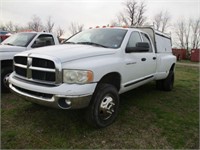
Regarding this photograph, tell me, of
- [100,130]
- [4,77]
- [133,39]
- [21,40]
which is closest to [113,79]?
[100,130]

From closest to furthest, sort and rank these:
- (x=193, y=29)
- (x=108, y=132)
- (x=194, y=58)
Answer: (x=108, y=132), (x=194, y=58), (x=193, y=29)

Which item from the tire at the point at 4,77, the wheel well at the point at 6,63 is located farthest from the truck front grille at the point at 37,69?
the wheel well at the point at 6,63

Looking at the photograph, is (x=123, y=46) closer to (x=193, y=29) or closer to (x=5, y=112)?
(x=5, y=112)

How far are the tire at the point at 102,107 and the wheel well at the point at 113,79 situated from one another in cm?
16

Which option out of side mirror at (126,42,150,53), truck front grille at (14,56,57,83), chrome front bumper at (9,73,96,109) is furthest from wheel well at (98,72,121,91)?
truck front grille at (14,56,57,83)

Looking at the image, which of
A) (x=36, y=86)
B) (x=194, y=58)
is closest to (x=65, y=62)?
(x=36, y=86)

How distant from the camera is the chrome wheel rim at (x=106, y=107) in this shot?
3355 mm

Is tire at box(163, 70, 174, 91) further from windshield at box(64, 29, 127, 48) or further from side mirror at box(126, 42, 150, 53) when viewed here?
windshield at box(64, 29, 127, 48)

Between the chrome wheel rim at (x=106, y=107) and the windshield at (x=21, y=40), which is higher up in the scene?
the windshield at (x=21, y=40)

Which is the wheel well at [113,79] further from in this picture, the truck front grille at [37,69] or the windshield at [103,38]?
the truck front grille at [37,69]

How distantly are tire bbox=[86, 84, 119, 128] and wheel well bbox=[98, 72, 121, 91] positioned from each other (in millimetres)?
157

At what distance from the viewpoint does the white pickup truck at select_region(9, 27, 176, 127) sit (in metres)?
2.90

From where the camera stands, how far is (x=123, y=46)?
3906 mm

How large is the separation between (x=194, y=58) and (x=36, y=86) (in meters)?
32.3
